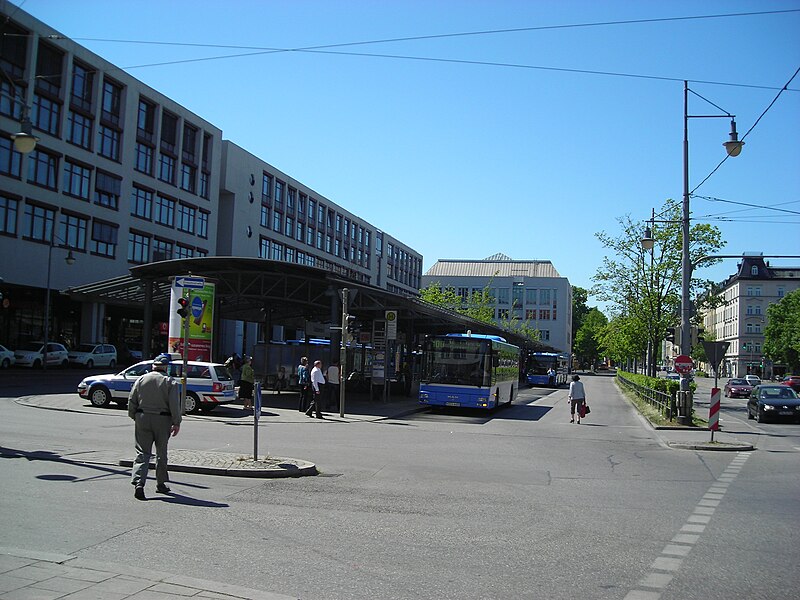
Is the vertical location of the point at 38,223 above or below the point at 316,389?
above

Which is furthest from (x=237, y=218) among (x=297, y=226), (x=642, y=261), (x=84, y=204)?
(x=642, y=261)

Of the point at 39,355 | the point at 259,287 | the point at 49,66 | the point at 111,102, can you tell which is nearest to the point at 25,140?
the point at 259,287

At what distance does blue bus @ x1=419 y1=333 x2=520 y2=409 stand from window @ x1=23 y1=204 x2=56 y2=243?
105ft

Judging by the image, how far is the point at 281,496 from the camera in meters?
9.88

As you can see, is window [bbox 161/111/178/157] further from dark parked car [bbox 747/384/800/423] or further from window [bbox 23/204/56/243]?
dark parked car [bbox 747/384/800/423]

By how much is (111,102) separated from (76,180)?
23.5ft

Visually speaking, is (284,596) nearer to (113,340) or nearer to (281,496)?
(281,496)

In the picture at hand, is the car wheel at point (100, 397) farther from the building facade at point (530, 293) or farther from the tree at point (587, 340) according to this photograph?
the tree at point (587, 340)

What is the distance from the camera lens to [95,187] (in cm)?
5166

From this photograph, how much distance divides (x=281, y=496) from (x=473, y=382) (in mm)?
17587

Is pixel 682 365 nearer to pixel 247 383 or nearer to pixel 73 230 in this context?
pixel 247 383

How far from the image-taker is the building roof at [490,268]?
126125 mm

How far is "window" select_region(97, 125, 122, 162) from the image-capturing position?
5219 centimetres

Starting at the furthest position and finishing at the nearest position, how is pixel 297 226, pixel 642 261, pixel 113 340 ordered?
pixel 297 226, pixel 113 340, pixel 642 261
